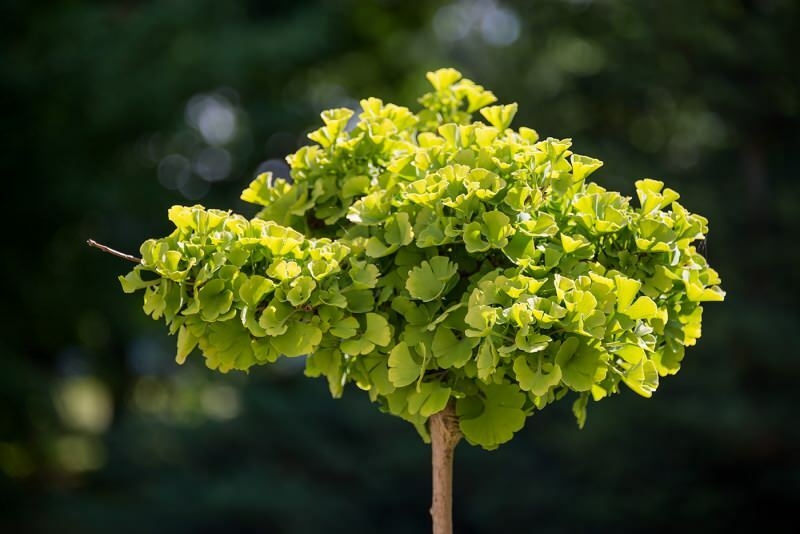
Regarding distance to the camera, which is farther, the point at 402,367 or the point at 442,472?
the point at 442,472

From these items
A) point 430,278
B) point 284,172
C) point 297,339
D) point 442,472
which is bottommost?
point 442,472

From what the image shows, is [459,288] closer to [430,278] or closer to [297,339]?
[430,278]

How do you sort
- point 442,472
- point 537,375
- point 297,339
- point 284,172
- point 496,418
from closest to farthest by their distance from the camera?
point 537,375, point 297,339, point 496,418, point 442,472, point 284,172

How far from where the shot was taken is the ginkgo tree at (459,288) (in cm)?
140

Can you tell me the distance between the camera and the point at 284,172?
6.26 m

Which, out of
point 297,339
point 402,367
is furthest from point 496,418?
point 297,339

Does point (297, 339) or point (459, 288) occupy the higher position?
point (459, 288)

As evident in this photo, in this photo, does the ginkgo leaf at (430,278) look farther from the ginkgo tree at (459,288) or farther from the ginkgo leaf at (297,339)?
the ginkgo leaf at (297,339)

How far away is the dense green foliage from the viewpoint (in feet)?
4.59

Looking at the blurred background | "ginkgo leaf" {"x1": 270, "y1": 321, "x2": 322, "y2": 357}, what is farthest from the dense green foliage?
the blurred background

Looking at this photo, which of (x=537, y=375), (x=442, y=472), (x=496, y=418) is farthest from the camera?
(x=442, y=472)

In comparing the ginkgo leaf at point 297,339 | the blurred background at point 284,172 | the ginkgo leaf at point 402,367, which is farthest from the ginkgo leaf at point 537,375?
the blurred background at point 284,172

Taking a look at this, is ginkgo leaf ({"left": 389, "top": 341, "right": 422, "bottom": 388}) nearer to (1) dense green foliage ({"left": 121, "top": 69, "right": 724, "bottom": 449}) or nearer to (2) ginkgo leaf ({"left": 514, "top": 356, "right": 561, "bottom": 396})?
(1) dense green foliage ({"left": 121, "top": 69, "right": 724, "bottom": 449})

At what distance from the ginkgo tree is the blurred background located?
3.38 m
